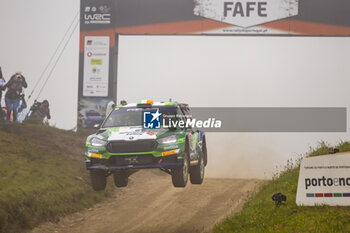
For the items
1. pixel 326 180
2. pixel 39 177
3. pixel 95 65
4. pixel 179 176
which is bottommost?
pixel 39 177

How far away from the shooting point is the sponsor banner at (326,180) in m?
11.0

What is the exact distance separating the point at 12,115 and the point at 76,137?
118 inches

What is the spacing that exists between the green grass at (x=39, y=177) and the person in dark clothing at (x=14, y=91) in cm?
87

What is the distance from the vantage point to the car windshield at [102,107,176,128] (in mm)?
12648

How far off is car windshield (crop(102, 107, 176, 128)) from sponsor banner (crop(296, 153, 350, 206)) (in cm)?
353

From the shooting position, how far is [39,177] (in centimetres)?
1781

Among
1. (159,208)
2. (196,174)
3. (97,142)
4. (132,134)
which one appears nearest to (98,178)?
(97,142)

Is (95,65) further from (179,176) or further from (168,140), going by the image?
(179,176)

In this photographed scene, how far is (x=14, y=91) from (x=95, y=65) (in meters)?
3.81

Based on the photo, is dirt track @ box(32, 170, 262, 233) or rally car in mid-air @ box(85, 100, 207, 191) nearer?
rally car in mid-air @ box(85, 100, 207, 191)

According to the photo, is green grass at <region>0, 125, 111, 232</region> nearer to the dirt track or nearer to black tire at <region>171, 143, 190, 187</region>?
the dirt track

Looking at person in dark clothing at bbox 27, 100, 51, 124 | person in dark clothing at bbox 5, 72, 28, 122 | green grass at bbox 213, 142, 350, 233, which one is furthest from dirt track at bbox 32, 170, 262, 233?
person in dark clothing at bbox 5, 72, 28, 122

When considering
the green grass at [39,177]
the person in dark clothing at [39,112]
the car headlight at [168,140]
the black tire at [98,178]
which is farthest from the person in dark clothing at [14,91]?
the car headlight at [168,140]

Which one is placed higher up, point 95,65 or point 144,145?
point 95,65
